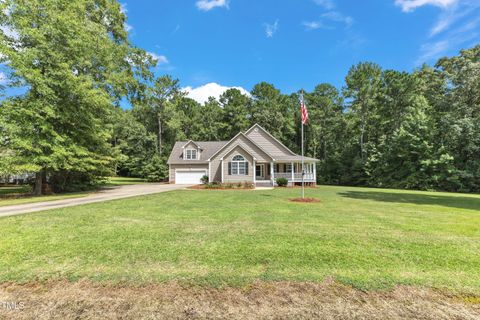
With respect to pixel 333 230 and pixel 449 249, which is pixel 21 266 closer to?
pixel 333 230

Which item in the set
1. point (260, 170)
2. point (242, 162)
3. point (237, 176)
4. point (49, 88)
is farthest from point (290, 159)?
point (49, 88)

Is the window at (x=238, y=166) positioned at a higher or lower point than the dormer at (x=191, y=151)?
lower

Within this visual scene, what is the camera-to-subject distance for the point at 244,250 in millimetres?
4984

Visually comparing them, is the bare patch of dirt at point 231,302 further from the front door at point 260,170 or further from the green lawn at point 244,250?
the front door at point 260,170

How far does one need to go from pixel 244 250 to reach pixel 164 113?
41.9 metres

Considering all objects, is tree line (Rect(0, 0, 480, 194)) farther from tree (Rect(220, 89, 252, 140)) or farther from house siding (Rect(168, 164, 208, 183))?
house siding (Rect(168, 164, 208, 183))

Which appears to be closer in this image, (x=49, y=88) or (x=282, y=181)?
(x=49, y=88)

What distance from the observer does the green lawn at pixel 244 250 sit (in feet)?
13.0

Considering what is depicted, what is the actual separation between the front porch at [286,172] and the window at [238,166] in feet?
5.65

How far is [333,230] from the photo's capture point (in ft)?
21.4

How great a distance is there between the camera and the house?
79.5ft

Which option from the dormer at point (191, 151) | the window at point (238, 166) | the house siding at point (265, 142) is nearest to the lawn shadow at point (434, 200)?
the window at point (238, 166)

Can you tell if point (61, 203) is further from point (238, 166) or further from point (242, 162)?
point (242, 162)

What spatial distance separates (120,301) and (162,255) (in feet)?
4.81
